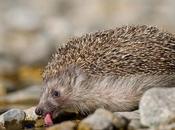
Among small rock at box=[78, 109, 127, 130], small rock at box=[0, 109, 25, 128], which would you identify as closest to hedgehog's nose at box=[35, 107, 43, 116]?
small rock at box=[0, 109, 25, 128]

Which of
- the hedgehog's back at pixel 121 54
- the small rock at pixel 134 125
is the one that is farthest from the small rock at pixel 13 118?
the small rock at pixel 134 125

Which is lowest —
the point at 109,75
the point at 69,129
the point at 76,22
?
the point at 69,129

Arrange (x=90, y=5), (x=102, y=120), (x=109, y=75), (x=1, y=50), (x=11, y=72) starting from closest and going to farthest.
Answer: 1. (x=102, y=120)
2. (x=109, y=75)
3. (x=11, y=72)
4. (x=1, y=50)
5. (x=90, y=5)

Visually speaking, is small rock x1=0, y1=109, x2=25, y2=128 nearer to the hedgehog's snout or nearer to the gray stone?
the gray stone

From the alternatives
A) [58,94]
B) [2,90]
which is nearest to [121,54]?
[58,94]

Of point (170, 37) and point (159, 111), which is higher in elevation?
point (170, 37)

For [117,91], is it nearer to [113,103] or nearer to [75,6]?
[113,103]

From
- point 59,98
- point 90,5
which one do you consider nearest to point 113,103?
point 59,98
